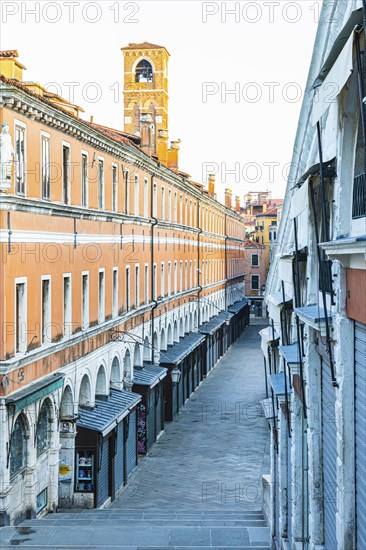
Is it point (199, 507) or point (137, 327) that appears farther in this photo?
point (137, 327)

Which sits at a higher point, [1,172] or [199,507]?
[1,172]

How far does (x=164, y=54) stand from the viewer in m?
73.8

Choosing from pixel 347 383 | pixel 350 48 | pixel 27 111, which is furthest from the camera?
pixel 27 111

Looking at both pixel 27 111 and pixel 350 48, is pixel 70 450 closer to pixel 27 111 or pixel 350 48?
pixel 27 111

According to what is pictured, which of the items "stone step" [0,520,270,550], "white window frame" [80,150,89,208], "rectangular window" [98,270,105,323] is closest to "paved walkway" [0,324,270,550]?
"stone step" [0,520,270,550]

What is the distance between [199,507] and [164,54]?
55.7 metres

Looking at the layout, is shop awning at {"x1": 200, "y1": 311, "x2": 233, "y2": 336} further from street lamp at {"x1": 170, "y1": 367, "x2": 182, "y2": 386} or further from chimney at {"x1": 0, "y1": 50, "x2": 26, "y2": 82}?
chimney at {"x1": 0, "y1": 50, "x2": 26, "y2": 82}

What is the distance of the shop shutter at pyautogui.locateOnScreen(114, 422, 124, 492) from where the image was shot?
2498 cm

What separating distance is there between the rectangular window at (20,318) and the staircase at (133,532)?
11.7 ft

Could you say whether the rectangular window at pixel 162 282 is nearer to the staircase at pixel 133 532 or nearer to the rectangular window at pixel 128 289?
the rectangular window at pixel 128 289

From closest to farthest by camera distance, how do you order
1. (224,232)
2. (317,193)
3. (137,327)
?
(317,193) < (137,327) < (224,232)

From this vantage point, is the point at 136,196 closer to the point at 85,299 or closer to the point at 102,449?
the point at 85,299

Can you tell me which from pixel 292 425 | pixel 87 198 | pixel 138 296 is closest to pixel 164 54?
pixel 138 296

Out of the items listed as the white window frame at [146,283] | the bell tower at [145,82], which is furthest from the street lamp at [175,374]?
the bell tower at [145,82]
